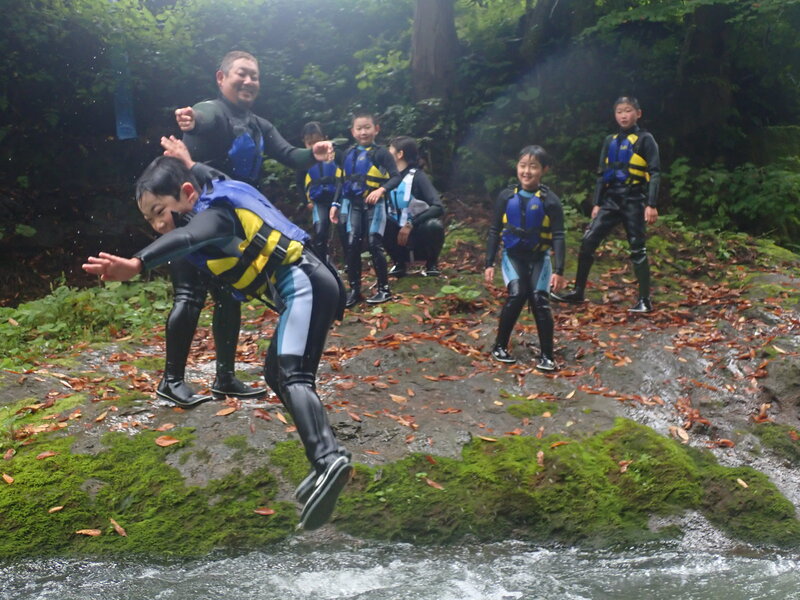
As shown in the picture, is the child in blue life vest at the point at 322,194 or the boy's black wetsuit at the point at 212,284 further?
the child in blue life vest at the point at 322,194

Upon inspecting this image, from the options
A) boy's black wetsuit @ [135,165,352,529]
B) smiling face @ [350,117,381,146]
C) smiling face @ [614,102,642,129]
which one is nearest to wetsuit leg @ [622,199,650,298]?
smiling face @ [614,102,642,129]

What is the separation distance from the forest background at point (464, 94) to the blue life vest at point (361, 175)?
13.8 ft

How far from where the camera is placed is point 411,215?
9867 millimetres

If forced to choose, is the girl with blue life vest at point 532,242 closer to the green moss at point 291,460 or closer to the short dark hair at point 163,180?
the green moss at point 291,460

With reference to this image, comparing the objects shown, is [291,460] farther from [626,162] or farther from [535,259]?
[626,162]

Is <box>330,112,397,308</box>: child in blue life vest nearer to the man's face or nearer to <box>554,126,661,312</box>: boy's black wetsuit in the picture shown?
<box>554,126,661,312</box>: boy's black wetsuit

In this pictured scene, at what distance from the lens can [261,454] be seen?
5.04 meters

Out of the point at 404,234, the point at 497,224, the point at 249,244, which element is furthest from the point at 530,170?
the point at 249,244

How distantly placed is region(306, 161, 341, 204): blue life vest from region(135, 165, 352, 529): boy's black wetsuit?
5.39 m

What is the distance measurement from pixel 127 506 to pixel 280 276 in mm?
1772

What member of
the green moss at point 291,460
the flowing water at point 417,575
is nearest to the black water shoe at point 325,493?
the flowing water at point 417,575

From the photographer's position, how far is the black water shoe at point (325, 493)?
3.50 metres

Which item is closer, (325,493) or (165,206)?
(325,493)

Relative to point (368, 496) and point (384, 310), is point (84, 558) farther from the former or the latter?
point (384, 310)
